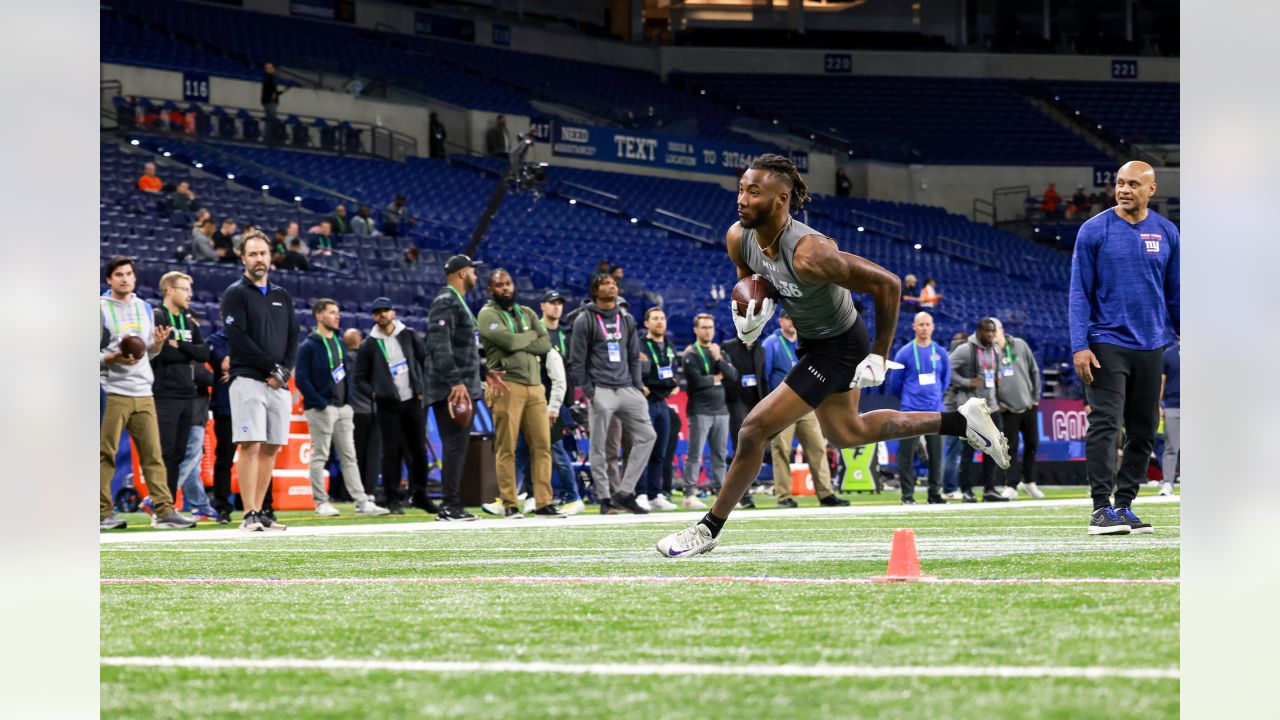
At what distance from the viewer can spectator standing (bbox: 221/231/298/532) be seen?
10.5 m

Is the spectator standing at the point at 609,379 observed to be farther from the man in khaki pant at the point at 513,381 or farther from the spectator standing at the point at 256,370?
the spectator standing at the point at 256,370

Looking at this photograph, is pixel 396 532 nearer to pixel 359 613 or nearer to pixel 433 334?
pixel 433 334

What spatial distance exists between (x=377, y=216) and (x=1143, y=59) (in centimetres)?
2697

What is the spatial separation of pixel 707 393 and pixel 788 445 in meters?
1.11

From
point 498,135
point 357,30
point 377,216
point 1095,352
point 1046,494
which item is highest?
point 357,30

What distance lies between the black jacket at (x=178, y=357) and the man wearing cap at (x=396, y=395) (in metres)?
1.57

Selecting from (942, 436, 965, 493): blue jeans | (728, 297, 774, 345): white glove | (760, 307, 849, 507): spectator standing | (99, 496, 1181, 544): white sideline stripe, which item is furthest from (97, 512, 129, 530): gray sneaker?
(942, 436, 965, 493): blue jeans

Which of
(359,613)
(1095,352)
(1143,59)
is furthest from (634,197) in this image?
(359,613)

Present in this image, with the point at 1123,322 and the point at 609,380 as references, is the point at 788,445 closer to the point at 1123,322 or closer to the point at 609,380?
the point at 609,380

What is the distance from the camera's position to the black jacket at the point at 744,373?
52.8 ft

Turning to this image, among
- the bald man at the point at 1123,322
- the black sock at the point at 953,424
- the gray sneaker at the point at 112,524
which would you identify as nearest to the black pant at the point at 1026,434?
the bald man at the point at 1123,322

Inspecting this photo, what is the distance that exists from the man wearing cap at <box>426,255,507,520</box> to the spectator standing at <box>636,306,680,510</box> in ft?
10.0

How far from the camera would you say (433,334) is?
41.2 ft
